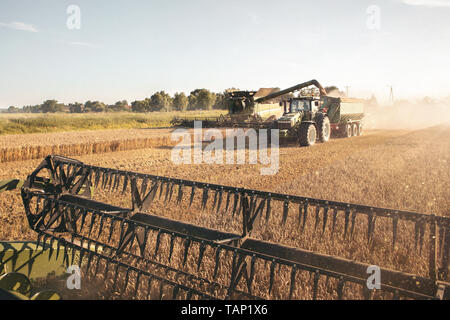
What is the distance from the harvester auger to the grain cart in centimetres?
1112

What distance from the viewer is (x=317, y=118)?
709 inches

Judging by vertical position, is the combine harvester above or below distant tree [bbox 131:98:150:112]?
below

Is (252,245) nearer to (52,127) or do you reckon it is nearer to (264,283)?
(264,283)

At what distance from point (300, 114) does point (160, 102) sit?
9221 cm

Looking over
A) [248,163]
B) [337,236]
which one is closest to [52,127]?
[248,163]

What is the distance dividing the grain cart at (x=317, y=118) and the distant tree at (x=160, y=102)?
3467 inches

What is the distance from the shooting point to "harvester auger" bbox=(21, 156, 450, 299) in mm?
2791

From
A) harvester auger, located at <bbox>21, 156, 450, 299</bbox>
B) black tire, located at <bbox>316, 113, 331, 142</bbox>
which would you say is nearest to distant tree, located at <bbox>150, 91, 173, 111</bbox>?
black tire, located at <bbox>316, 113, 331, 142</bbox>

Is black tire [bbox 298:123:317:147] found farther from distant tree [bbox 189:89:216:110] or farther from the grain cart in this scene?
distant tree [bbox 189:89:216:110]

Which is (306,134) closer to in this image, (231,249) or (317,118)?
(317,118)

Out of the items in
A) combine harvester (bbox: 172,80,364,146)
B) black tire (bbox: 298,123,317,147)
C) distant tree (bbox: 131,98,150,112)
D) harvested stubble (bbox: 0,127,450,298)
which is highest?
distant tree (bbox: 131,98,150,112)

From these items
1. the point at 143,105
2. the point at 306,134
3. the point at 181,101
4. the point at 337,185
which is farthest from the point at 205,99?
the point at 337,185

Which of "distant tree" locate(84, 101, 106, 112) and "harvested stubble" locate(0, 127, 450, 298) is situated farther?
"distant tree" locate(84, 101, 106, 112)

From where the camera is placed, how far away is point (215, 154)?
15500 millimetres
